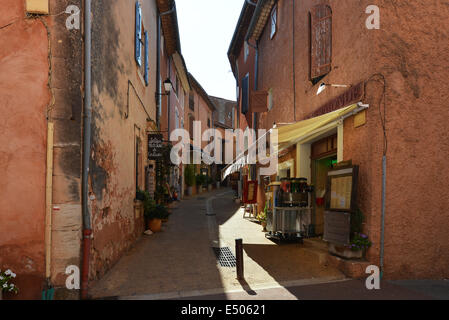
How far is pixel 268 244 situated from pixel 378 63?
4843 mm

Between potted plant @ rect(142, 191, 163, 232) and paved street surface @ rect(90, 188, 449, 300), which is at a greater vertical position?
potted plant @ rect(142, 191, 163, 232)

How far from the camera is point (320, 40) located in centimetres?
723

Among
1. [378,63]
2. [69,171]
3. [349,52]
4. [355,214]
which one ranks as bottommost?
[355,214]

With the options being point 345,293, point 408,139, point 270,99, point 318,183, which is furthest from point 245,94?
point 345,293

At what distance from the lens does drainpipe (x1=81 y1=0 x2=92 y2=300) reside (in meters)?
4.39

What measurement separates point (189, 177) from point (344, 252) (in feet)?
65.4

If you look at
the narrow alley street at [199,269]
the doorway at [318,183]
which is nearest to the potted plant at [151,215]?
the narrow alley street at [199,269]

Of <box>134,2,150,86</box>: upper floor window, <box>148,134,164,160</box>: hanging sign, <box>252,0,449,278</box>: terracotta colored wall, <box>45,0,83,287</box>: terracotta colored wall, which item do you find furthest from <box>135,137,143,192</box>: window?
<box>252,0,449,278</box>: terracotta colored wall

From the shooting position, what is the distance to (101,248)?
17.3 ft

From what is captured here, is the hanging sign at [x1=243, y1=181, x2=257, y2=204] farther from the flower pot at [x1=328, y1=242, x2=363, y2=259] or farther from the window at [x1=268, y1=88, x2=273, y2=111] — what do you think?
the flower pot at [x1=328, y1=242, x2=363, y2=259]

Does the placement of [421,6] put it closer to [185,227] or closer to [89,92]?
[89,92]

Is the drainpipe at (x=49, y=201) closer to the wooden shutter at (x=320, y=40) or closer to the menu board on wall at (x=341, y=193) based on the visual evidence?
the menu board on wall at (x=341, y=193)

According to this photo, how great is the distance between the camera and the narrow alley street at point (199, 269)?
479 centimetres
